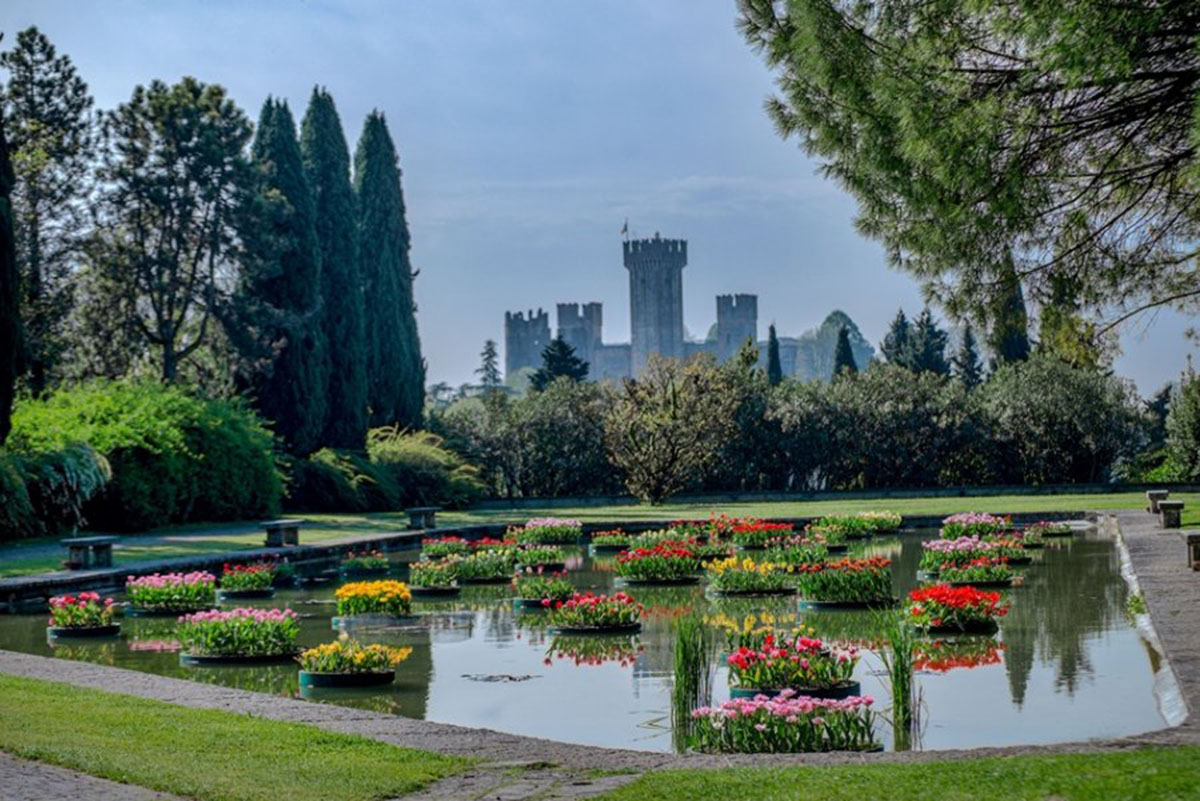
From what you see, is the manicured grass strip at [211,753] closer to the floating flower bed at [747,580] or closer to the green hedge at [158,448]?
the floating flower bed at [747,580]

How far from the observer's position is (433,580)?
59.6ft

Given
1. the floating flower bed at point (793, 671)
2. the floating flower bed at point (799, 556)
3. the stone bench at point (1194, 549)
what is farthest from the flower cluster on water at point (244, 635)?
the stone bench at point (1194, 549)

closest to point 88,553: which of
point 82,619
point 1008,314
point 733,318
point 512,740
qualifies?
point 82,619

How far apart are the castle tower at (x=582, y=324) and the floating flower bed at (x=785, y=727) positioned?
14981 cm

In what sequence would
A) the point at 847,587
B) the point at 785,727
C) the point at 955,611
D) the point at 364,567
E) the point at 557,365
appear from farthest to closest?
the point at 557,365 → the point at 364,567 → the point at 847,587 → the point at 955,611 → the point at 785,727

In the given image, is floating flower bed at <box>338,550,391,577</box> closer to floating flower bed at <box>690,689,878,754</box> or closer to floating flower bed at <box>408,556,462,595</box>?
floating flower bed at <box>408,556,462,595</box>

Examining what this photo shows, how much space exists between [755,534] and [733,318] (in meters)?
131

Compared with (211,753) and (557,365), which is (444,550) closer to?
(211,753)

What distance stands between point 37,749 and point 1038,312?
8873mm

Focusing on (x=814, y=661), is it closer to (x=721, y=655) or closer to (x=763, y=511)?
(x=721, y=655)

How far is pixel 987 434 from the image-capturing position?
139ft

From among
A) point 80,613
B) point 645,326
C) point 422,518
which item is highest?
point 645,326

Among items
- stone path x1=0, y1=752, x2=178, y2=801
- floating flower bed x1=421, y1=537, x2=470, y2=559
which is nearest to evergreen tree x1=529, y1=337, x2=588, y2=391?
floating flower bed x1=421, y1=537, x2=470, y2=559

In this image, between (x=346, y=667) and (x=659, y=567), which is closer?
(x=346, y=667)
